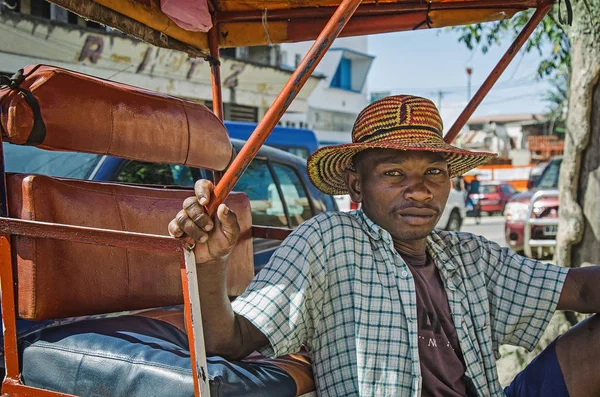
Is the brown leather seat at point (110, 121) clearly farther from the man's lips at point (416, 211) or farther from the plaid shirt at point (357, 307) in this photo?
the man's lips at point (416, 211)

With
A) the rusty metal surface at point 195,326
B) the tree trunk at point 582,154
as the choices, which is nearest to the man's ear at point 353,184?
the rusty metal surface at point 195,326

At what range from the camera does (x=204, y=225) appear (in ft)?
4.91

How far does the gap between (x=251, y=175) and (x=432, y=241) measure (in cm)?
213

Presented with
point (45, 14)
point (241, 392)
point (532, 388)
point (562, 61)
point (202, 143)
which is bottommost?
point (532, 388)

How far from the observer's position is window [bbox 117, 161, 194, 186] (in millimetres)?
3336

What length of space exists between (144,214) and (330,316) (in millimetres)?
764

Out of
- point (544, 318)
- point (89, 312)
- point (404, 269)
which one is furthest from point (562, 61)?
point (89, 312)

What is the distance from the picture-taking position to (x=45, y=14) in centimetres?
1260

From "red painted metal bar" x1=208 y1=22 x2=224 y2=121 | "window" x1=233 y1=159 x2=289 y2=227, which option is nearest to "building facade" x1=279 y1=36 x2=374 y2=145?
"window" x1=233 y1=159 x2=289 y2=227

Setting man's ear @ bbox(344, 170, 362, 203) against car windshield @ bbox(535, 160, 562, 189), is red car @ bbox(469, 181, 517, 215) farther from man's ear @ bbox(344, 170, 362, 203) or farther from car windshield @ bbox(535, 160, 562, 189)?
man's ear @ bbox(344, 170, 362, 203)

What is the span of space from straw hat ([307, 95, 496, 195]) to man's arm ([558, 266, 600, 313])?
50 cm

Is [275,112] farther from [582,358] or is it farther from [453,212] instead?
[453,212]

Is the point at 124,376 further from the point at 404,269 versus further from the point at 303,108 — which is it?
the point at 303,108

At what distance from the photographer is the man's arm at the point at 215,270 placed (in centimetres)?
150
